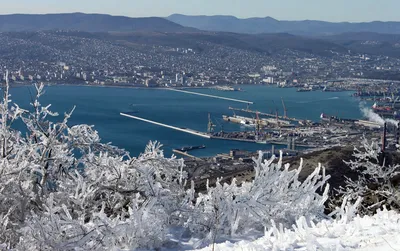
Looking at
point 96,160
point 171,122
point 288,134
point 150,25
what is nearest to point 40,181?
point 96,160

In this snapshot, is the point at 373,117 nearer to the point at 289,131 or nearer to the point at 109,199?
the point at 289,131

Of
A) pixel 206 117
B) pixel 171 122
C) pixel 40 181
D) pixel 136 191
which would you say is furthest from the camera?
pixel 206 117

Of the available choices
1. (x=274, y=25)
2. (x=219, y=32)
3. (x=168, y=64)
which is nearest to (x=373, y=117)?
(x=168, y=64)

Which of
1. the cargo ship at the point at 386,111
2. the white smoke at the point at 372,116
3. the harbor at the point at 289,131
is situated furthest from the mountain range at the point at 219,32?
the harbor at the point at 289,131

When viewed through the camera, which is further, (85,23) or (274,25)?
(274,25)

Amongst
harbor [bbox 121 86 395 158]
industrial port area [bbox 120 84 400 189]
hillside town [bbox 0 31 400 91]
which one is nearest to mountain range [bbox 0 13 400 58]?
hillside town [bbox 0 31 400 91]

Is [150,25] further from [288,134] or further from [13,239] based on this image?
[13,239]

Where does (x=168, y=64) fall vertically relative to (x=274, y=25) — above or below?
below

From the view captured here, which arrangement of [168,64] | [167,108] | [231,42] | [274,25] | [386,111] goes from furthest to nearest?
1. [274,25]
2. [231,42]
3. [168,64]
4. [167,108]
5. [386,111]
